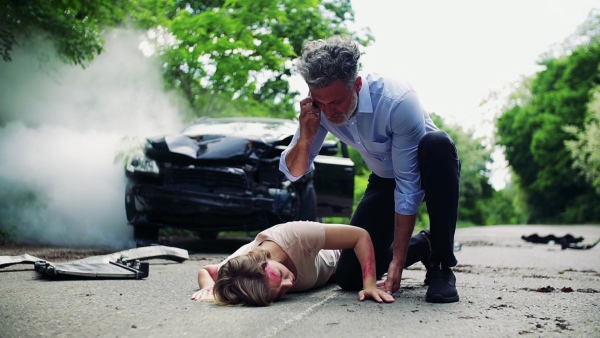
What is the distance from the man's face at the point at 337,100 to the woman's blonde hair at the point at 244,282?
2.89 ft

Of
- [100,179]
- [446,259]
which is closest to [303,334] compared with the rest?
[446,259]

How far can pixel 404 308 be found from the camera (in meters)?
3.71

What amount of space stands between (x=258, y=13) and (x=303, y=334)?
37.1 ft

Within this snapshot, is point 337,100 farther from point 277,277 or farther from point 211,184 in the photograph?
point 211,184

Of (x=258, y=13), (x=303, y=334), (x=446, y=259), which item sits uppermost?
(x=258, y=13)

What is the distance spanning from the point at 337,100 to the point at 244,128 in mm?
5062

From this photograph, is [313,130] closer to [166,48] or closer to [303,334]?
[303,334]

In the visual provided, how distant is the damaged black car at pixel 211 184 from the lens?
765 cm

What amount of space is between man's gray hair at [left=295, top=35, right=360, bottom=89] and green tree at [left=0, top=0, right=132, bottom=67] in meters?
6.56

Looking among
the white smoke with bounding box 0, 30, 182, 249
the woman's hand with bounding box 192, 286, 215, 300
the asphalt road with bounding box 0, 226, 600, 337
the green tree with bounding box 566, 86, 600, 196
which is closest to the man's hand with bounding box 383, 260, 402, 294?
the asphalt road with bounding box 0, 226, 600, 337

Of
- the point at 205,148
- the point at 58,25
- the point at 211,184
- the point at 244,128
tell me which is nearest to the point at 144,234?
the point at 211,184

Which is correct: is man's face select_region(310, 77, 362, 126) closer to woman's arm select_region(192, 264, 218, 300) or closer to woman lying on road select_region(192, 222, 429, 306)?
woman lying on road select_region(192, 222, 429, 306)

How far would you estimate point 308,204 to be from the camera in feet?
27.4

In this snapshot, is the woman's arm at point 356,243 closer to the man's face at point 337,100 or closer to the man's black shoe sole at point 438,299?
the man's black shoe sole at point 438,299
